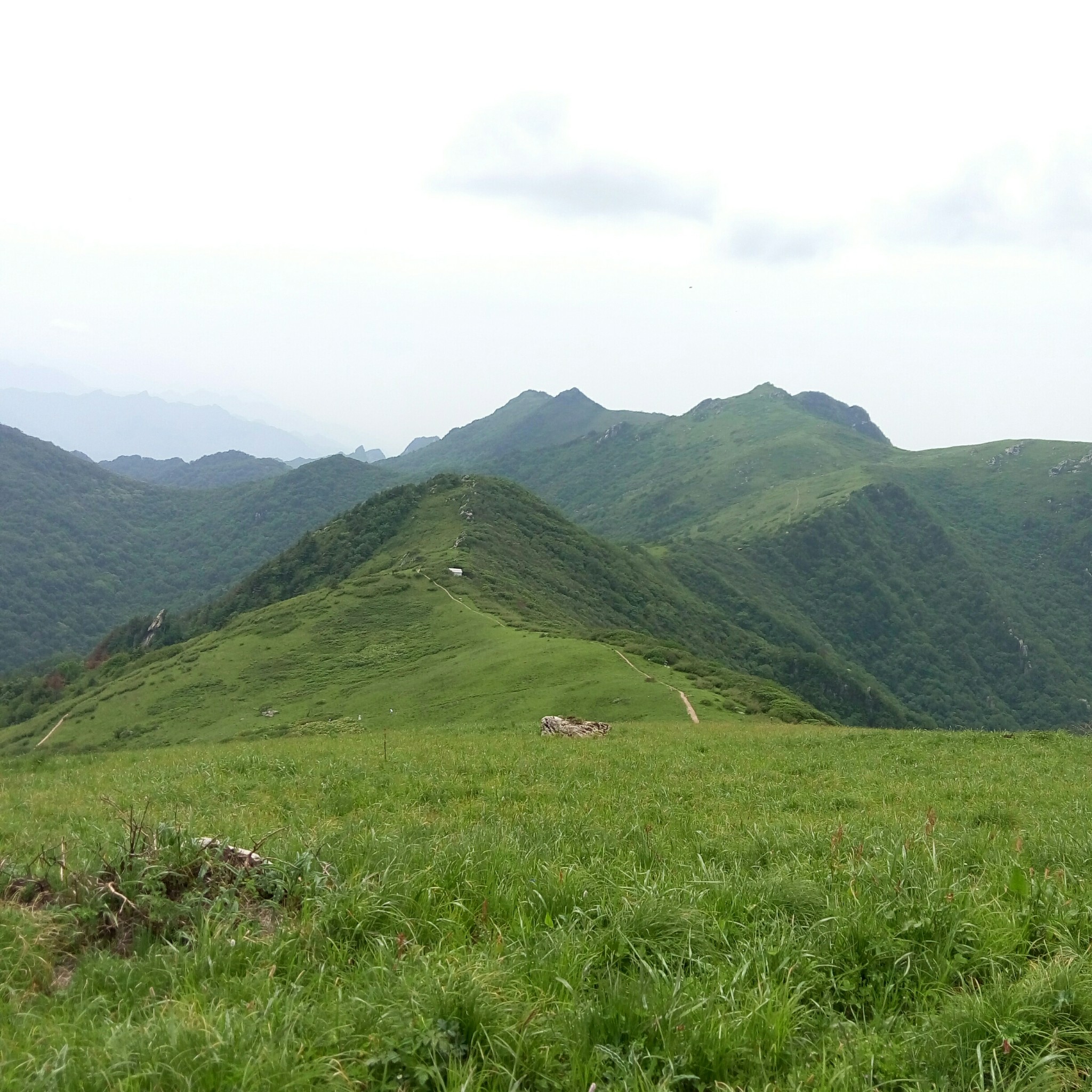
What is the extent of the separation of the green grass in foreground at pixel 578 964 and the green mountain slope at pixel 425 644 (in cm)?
2838

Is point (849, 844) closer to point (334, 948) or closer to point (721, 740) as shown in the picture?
point (334, 948)

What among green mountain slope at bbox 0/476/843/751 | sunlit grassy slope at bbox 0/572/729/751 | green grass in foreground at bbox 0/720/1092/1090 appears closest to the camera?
green grass in foreground at bbox 0/720/1092/1090

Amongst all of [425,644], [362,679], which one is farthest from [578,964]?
[425,644]

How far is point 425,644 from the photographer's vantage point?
231 feet

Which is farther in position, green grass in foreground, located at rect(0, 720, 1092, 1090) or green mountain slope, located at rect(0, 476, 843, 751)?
green mountain slope, located at rect(0, 476, 843, 751)

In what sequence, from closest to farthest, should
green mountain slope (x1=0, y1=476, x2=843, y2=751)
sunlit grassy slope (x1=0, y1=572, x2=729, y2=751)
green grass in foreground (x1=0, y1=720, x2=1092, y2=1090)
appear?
green grass in foreground (x1=0, y1=720, x2=1092, y2=1090)
sunlit grassy slope (x1=0, y1=572, x2=729, y2=751)
green mountain slope (x1=0, y1=476, x2=843, y2=751)

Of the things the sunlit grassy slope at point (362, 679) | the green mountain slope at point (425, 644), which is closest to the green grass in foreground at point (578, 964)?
the sunlit grassy slope at point (362, 679)

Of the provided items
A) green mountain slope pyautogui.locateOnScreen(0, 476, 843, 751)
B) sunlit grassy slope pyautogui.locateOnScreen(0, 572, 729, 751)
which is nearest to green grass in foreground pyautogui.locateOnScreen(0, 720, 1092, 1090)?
sunlit grassy slope pyautogui.locateOnScreen(0, 572, 729, 751)

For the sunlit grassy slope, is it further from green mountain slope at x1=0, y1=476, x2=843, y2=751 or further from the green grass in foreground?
the green grass in foreground

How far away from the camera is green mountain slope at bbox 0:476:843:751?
47.0 m

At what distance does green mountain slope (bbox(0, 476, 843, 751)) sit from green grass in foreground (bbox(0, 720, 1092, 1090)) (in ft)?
93.1

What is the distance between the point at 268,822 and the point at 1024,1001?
331 inches

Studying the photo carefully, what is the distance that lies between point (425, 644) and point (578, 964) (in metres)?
67.5

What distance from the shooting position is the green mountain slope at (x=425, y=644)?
4703 centimetres
